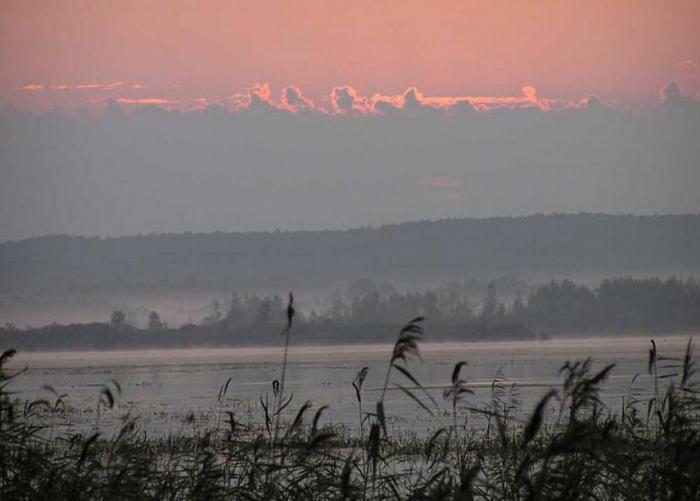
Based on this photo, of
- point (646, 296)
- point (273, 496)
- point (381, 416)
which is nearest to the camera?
point (381, 416)

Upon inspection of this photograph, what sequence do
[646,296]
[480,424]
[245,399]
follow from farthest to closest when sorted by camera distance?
[646,296]
[245,399]
[480,424]

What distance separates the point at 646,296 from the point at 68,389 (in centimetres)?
14814

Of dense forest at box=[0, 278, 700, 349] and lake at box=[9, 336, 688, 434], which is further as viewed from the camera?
dense forest at box=[0, 278, 700, 349]

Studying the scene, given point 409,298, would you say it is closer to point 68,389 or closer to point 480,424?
point 68,389

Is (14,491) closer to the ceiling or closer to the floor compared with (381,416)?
closer to the floor

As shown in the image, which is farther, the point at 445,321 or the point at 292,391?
the point at 445,321

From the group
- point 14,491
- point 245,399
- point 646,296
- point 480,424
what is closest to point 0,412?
point 14,491

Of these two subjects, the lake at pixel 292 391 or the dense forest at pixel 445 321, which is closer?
the lake at pixel 292 391

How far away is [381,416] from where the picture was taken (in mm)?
8242

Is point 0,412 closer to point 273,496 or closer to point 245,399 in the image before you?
point 273,496

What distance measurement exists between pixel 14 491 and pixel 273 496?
1.90 meters

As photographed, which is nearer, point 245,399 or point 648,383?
point 245,399

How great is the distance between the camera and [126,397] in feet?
172

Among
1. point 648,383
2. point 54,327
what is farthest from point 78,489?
point 54,327
